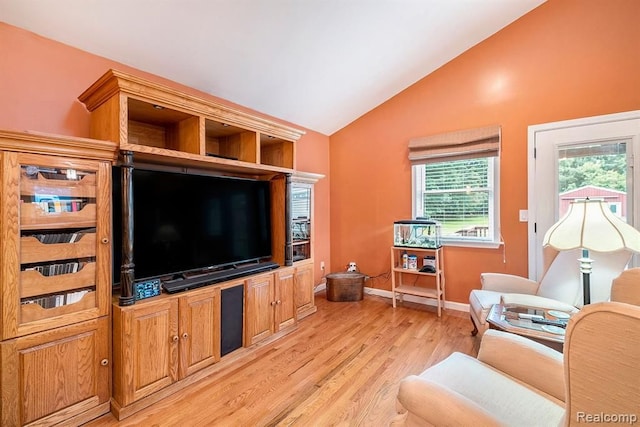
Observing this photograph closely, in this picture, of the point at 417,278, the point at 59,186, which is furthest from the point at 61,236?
the point at 417,278

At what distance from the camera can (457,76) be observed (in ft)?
11.7

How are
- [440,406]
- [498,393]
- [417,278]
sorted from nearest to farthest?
[440,406] → [498,393] → [417,278]

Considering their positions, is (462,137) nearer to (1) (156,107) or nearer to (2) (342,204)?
(2) (342,204)

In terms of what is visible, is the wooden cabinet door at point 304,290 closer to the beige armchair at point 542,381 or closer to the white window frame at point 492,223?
the white window frame at point 492,223

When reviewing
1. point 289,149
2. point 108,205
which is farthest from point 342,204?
point 108,205

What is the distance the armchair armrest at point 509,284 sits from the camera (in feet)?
9.03

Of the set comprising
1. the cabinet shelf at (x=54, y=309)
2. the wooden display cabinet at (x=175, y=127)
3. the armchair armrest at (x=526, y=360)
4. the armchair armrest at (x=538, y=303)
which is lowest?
the armchair armrest at (x=526, y=360)

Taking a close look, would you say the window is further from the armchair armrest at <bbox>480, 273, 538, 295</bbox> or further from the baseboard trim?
the baseboard trim

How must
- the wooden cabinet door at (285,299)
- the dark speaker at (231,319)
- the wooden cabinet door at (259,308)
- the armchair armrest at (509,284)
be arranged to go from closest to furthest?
the dark speaker at (231,319), the wooden cabinet door at (259,308), the armchair armrest at (509,284), the wooden cabinet door at (285,299)

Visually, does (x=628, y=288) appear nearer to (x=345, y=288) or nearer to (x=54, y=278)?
(x=345, y=288)

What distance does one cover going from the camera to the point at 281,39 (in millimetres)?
2590

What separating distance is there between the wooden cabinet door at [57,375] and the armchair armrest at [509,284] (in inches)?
126

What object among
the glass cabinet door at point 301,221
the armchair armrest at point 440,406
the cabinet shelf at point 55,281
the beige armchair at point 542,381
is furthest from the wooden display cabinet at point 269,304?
the armchair armrest at point 440,406

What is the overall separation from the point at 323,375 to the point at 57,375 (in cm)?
165
